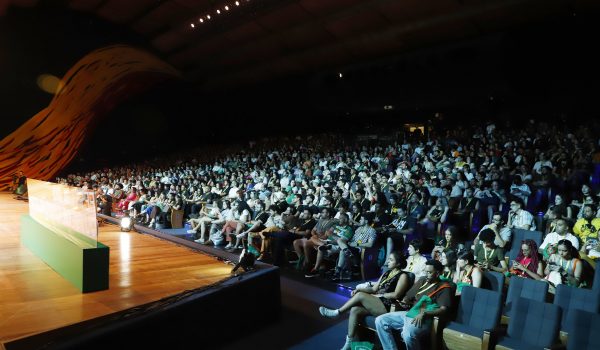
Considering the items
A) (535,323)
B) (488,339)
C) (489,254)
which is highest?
(489,254)

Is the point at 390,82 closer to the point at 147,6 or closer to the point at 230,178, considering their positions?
the point at 230,178

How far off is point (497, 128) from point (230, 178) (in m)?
7.61

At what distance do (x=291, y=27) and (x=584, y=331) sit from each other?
12836 mm

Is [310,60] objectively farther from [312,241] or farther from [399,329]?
[399,329]

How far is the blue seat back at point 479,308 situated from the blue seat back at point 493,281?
41cm

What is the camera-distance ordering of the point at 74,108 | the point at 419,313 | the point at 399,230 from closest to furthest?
the point at 419,313 < the point at 399,230 < the point at 74,108

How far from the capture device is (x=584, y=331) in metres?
2.97

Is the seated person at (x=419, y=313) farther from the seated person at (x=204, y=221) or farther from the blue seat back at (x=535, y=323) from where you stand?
the seated person at (x=204, y=221)

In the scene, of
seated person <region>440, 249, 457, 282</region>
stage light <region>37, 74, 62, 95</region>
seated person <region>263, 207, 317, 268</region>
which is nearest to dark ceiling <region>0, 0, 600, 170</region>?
stage light <region>37, 74, 62, 95</region>

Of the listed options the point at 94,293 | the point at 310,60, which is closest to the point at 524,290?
the point at 94,293

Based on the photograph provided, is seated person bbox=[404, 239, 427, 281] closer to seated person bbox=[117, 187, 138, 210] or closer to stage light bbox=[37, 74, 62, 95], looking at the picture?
seated person bbox=[117, 187, 138, 210]

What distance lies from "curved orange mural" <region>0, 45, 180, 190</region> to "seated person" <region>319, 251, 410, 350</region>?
648 inches

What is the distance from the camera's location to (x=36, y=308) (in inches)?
161

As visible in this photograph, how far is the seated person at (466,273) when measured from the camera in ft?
12.8
